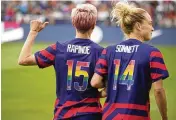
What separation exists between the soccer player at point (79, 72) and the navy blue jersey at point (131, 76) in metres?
0.25

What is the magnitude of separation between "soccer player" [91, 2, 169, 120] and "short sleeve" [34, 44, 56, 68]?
54 centimetres

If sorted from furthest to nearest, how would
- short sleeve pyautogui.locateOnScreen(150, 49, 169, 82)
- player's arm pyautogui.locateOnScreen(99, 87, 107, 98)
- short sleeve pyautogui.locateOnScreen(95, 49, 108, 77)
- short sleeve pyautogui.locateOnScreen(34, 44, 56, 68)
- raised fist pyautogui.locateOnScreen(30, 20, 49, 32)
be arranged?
raised fist pyautogui.locateOnScreen(30, 20, 49, 32) → short sleeve pyautogui.locateOnScreen(34, 44, 56, 68) → player's arm pyautogui.locateOnScreen(99, 87, 107, 98) → short sleeve pyautogui.locateOnScreen(95, 49, 108, 77) → short sleeve pyautogui.locateOnScreen(150, 49, 169, 82)

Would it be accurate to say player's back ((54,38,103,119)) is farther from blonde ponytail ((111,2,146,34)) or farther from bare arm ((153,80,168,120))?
bare arm ((153,80,168,120))

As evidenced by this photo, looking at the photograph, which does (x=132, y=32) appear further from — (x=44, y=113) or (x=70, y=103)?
(x=44, y=113)

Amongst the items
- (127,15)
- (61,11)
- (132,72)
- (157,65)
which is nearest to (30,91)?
(127,15)

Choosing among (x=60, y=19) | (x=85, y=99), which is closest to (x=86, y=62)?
(x=85, y=99)

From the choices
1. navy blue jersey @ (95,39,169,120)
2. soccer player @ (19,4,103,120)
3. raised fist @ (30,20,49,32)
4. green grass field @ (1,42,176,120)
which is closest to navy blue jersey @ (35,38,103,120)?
soccer player @ (19,4,103,120)

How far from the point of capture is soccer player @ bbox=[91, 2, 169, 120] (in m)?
4.60

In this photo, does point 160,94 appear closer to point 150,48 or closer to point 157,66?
point 157,66

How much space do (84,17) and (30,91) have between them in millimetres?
7462

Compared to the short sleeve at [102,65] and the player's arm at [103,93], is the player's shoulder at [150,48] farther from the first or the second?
the player's arm at [103,93]

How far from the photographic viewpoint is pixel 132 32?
15.7ft

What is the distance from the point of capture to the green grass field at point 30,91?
32.9 feet

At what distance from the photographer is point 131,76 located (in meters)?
4.64
